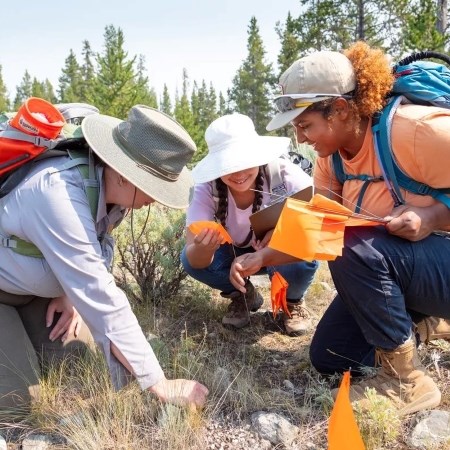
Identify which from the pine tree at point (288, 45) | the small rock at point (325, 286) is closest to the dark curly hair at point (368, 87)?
the small rock at point (325, 286)

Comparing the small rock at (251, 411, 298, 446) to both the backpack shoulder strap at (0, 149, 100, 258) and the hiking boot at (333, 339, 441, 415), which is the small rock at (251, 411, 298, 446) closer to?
the hiking boot at (333, 339, 441, 415)

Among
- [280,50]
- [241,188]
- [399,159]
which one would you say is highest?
[399,159]

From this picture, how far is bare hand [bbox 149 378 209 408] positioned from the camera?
6.20 feet

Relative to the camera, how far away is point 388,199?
7.09 ft

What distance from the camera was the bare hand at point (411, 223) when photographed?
197cm

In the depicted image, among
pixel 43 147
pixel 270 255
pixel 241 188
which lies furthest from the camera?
pixel 241 188

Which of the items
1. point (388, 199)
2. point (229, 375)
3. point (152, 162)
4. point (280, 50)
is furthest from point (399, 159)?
point (280, 50)

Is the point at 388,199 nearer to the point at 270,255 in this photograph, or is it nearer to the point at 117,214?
the point at 270,255

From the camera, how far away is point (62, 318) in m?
2.54

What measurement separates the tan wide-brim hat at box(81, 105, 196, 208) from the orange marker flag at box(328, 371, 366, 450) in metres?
1.00

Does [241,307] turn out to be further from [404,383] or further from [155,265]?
[404,383]

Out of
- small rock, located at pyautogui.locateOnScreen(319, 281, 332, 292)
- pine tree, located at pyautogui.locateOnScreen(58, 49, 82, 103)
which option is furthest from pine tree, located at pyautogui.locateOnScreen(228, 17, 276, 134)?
small rock, located at pyautogui.locateOnScreen(319, 281, 332, 292)

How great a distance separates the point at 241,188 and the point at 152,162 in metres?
0.88

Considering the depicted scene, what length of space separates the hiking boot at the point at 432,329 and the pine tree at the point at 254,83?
115 ft
